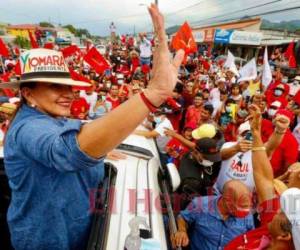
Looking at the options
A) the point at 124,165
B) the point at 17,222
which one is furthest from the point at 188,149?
the point at 17,222

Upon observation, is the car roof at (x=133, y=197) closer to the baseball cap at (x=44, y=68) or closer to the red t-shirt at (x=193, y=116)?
the baseball cap at (x=44, y=68)

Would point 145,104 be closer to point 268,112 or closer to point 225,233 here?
point 225,233

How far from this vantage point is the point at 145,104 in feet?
3.53

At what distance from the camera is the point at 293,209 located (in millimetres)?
1380

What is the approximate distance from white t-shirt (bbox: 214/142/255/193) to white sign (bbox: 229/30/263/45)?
2863 cm

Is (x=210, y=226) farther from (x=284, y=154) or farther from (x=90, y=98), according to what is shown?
(x=90, y=98)

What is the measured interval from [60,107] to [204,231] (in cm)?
166

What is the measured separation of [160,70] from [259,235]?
1.23 m

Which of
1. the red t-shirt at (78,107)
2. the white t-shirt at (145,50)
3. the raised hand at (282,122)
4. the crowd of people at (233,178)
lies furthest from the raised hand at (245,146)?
the white t-shirt at (145,50)

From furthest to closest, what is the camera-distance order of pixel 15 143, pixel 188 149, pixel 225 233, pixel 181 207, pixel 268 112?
pixel 268 112
pixel 188 149
pixel 181 207
pixel 225 233
pixel 15 143

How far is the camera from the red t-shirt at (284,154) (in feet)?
12.9

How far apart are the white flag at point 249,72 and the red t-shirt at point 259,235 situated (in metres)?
7.11

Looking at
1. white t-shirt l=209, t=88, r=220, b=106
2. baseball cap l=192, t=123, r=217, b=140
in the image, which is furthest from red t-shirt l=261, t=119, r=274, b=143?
white t-shirt l=209, t=88, r=220, b=106

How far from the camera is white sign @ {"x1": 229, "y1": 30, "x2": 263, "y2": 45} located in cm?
2959
